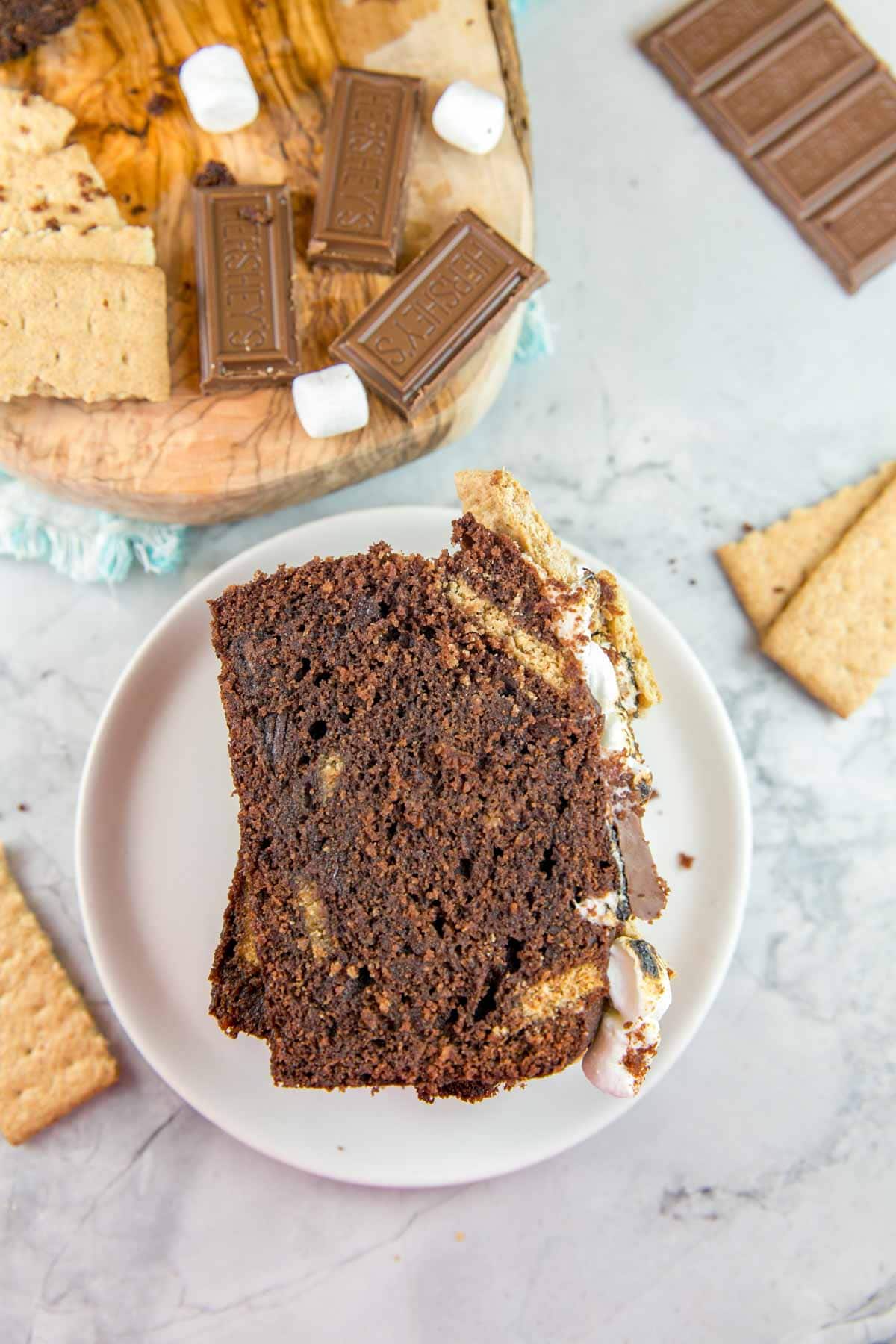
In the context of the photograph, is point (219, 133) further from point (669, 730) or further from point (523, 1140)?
point (523, 1140)

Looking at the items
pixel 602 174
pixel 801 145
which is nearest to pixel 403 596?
pixel 602 174

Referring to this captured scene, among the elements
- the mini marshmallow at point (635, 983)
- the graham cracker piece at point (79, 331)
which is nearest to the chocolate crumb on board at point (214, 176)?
the graham cracker piece at point (79, 331)

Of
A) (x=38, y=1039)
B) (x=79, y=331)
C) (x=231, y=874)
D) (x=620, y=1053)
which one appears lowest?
(x=38, y=1039)

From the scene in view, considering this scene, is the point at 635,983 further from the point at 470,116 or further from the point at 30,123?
the point at 30,123

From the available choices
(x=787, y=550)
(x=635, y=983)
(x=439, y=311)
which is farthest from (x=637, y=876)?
(x=439, y=311)

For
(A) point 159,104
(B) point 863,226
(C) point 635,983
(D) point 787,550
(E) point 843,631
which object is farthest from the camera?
(B) point 863,226

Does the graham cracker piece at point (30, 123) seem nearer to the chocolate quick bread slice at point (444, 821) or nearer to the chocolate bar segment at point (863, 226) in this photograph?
the chocolate quick bread slice at point (444, 821)

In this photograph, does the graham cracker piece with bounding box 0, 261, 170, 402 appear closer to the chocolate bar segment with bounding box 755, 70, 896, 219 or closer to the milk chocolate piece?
the milk chocolate piece
